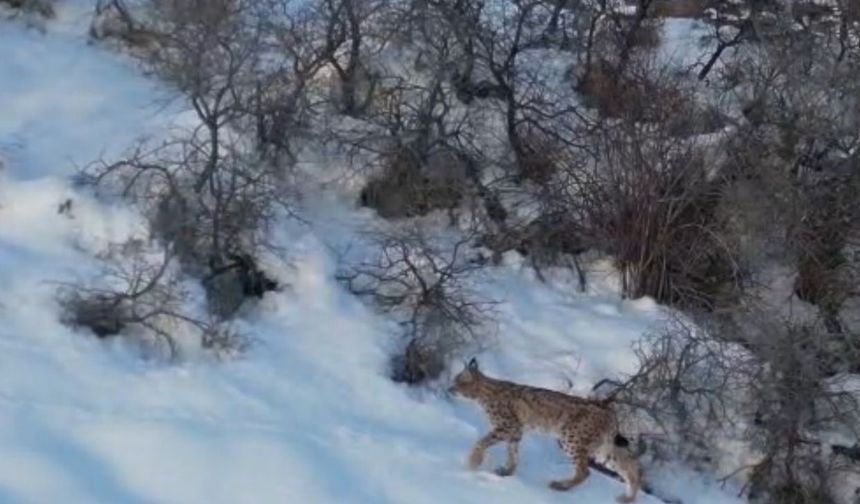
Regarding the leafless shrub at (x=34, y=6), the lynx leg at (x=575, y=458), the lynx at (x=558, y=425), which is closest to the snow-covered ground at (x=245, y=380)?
the lynx leg at (x=575, y=458)

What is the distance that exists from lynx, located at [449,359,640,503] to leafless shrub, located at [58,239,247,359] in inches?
118

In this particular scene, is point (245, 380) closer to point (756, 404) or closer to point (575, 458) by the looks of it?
point (575, 458)

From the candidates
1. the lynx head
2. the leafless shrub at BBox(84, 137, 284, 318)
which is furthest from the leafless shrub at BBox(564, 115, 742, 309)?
the lynx head

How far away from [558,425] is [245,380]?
10.6 feet

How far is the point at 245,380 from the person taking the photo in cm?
1506

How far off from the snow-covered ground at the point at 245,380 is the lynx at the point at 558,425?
223 millimetres

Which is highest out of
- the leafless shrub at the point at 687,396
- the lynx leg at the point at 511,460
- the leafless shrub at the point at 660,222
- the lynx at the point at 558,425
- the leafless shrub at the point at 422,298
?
the leafless shrub at the point at 660,222

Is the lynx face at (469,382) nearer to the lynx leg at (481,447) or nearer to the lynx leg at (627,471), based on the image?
the lynx leg at (481,447)

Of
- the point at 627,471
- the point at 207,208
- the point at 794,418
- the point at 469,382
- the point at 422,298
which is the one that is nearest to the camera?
the point at 627,471

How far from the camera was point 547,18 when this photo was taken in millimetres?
22531

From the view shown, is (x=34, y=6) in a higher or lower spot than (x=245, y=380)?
higher

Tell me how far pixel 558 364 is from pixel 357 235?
9.97 ft

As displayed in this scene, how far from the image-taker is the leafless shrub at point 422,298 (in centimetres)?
1585

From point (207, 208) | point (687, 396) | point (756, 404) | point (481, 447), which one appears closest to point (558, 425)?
point (481, 447)
